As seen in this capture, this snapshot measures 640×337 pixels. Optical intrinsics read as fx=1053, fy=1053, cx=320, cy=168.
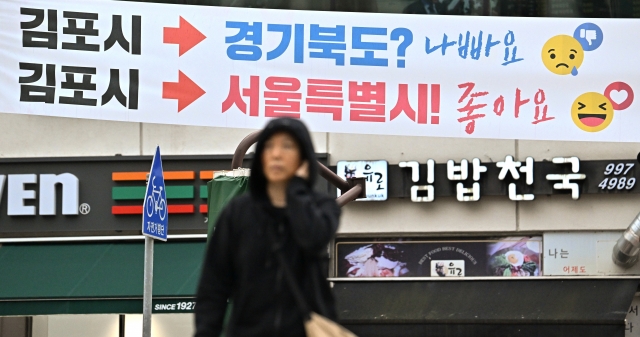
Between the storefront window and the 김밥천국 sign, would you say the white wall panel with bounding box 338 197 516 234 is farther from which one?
the storefront window

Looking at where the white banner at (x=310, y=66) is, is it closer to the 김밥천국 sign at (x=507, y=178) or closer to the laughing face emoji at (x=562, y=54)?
the laughing face emoji at (x=562, y=54)

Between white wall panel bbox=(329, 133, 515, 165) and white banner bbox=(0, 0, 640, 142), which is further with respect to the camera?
white wall panel bbox=(329, 133, 515, 165)

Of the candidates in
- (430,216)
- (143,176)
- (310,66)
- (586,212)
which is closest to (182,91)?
(310,66)

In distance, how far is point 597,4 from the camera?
12977 millimetres

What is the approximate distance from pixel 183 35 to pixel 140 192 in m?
3.23

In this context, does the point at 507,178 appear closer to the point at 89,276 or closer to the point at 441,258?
the point at 441,258

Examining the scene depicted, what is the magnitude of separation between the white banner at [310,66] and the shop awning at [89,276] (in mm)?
2864

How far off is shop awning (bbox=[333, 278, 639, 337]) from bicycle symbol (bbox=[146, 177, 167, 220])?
15.9 feet

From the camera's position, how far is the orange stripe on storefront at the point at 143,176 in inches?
523

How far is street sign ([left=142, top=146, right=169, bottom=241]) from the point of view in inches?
303

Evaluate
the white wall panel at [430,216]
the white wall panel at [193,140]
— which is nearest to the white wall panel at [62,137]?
the white wall panel at [193,140]

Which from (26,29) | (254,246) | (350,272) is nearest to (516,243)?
(350,272)

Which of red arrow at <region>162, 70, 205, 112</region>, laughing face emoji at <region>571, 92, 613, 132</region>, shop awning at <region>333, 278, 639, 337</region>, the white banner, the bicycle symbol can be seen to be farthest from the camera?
shop awning at <region>333, 278, 639, 337</region>

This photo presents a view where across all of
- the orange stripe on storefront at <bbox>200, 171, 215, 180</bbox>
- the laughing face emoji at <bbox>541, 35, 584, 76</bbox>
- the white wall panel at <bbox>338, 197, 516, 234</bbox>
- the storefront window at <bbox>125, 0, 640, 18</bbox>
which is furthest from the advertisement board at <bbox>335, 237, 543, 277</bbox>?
the laughing face emoji at <bbox>541, 35, 584, 76</bbox>
